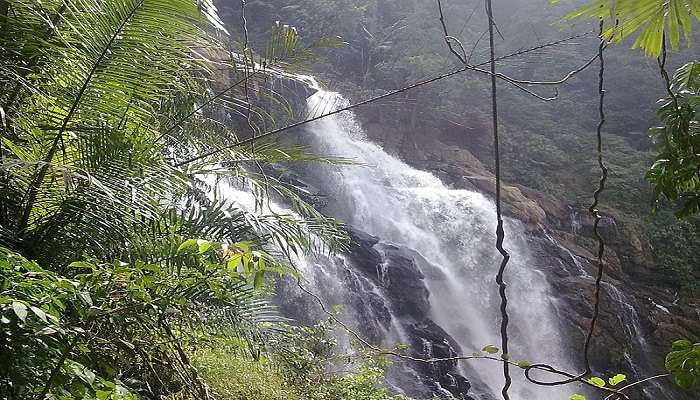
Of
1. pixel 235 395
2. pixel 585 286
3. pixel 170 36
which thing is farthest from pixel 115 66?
pixel 585 286

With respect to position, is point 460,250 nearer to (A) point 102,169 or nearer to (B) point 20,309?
(A) point 102,169

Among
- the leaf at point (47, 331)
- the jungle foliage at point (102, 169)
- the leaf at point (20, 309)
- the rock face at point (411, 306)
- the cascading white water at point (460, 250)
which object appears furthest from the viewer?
the cascading white water at point (460, 250)

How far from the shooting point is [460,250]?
1246cm

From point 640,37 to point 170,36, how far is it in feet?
5.59

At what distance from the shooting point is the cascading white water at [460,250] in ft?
35.5

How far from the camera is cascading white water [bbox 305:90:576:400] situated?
10.8 metres

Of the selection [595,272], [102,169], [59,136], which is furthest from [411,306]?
[59,136]

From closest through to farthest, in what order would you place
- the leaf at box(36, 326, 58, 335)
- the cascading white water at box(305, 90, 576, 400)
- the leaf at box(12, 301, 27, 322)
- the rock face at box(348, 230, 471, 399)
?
the leaf at box(12, 301, 27, 322), the leaf at box(36, 326, 58, 335), the rock face at box(348, 230, 471, 399), the cascading white water at box(305, 90, 576, 400)

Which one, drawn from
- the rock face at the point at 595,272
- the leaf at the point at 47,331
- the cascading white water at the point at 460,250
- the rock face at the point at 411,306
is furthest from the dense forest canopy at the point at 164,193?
the rock face at the point at 595,272

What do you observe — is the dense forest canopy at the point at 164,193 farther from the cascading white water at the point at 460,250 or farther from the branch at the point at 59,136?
the cascading white water at the point at 460,250

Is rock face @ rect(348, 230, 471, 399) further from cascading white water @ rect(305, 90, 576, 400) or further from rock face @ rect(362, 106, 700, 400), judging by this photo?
rock face @ rect(362, 106, 700, 400)

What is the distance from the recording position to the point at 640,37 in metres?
1.33

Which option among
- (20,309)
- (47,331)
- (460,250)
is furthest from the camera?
(460,250)

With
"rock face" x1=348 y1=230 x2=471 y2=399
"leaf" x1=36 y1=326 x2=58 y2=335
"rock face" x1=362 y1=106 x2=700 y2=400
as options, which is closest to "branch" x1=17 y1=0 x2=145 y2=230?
"leaf" x1=36 y1=326 x2=58 y2=335
